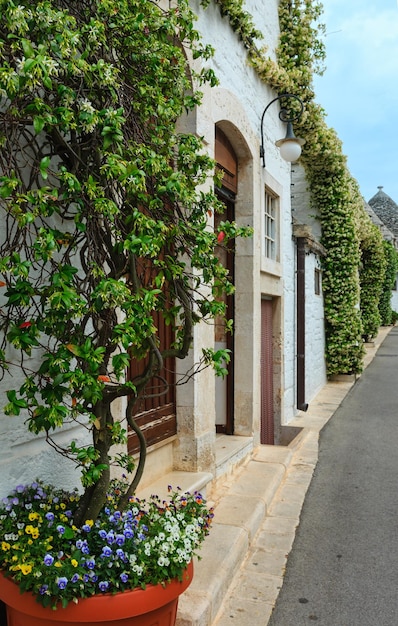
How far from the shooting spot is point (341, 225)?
11.7 meters

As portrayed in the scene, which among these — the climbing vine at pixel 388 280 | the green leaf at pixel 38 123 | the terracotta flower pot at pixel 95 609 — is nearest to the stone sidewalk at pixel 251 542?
the terracotta flower pot at pixel 95 609

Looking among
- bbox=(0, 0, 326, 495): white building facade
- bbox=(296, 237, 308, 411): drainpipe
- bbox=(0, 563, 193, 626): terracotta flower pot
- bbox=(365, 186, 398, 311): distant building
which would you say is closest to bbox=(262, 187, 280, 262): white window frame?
bbox=(0, 0, 326, 495): white building facade

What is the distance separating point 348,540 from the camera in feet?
13.4

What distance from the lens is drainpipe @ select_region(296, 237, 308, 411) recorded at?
8.77 m

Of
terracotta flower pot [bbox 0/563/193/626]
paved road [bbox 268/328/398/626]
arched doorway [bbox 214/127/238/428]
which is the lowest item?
paved road [bbox 268/328/398/626]

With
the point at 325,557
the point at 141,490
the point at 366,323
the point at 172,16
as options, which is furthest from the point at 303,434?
the point at 366,323

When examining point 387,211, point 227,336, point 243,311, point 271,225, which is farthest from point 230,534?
point 387,211

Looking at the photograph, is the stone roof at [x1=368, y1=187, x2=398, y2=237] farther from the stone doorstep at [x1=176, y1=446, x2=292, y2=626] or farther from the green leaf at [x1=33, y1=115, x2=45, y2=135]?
the green leaf at [x1=33, y1=115, x2=45, y2=135]

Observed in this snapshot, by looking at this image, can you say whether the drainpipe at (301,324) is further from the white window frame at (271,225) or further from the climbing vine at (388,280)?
the climbing vine at (388,280)

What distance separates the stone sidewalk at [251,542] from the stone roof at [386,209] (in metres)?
38.6

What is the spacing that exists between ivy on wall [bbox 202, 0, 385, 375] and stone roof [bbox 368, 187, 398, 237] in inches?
1086

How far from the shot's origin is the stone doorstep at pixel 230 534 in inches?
111

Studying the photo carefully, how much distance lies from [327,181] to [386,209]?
34.4m

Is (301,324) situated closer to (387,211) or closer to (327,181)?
(327,181)
